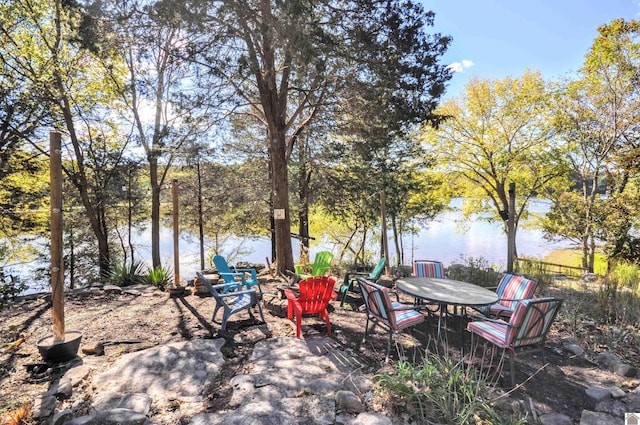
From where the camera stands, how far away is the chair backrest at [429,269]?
4527 millimetres

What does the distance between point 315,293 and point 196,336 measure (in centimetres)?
142

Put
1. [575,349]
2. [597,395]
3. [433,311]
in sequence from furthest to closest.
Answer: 1. [433,311]
2. [575,349]
3. [597,395]

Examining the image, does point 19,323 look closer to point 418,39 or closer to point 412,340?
point 412,340

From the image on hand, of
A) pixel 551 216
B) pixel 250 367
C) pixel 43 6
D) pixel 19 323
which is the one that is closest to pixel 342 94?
pixel 250 367

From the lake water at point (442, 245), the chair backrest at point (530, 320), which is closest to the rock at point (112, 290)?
the chair backrest at point (530, 320)

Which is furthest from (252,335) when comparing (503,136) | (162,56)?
(503,136)

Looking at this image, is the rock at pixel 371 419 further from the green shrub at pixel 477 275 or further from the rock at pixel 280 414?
the green shrub at pixel 477 275

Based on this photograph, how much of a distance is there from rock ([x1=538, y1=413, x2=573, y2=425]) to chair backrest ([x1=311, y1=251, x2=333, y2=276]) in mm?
3661

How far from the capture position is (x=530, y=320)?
261 cm

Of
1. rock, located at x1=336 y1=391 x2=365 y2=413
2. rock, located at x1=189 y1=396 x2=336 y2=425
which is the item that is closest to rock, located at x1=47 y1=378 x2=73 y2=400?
rock, located at x1=189 y1=396 x2=336 y2=425

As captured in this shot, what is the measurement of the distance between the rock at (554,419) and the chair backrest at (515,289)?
1.39 metres

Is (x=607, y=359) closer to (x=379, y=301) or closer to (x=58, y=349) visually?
(x=379, y=301)

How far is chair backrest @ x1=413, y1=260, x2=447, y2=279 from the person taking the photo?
14.9 ft

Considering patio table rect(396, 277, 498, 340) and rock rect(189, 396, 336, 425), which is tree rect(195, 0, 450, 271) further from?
rock rect(189, 396, 336, 425)
